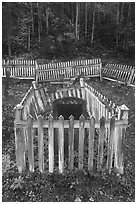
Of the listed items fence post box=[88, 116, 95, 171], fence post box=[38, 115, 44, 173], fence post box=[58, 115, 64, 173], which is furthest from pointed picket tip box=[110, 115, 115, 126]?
fence post box=[38, 115, 44, 173]

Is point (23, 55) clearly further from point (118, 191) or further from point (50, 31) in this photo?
point (118, 191)

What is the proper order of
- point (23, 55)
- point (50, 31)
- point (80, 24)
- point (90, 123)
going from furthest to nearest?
point (80, 24)
point (50, 31)
point (23, 55)
point (90, 123)

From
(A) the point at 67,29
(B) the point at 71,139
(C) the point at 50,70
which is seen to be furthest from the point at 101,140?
(A) the point at 67,29

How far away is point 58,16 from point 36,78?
9.35 meters

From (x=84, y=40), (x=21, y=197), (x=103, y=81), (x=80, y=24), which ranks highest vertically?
(x=80, y=24)

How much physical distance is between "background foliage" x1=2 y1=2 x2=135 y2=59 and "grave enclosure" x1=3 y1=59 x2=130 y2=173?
32.7 feet

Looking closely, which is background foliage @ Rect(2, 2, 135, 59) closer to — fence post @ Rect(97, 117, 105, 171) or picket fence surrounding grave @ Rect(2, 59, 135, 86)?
picket fence surrounding grave @ Rect(2, 59, 135, 86)

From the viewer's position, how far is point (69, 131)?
6.10 metres

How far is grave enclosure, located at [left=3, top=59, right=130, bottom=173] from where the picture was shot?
6113 millimetres

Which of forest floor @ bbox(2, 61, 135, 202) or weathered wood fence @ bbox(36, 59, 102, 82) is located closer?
forest floor @ bbox(2, 61, 135, 202)

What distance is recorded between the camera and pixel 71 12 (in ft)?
71.3

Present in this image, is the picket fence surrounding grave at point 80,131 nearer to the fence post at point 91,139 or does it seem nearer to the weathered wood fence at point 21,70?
the fence post at point 91,139

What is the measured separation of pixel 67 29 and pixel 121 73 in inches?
304

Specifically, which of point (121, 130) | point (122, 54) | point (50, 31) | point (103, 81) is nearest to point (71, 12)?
point (50, 31)
